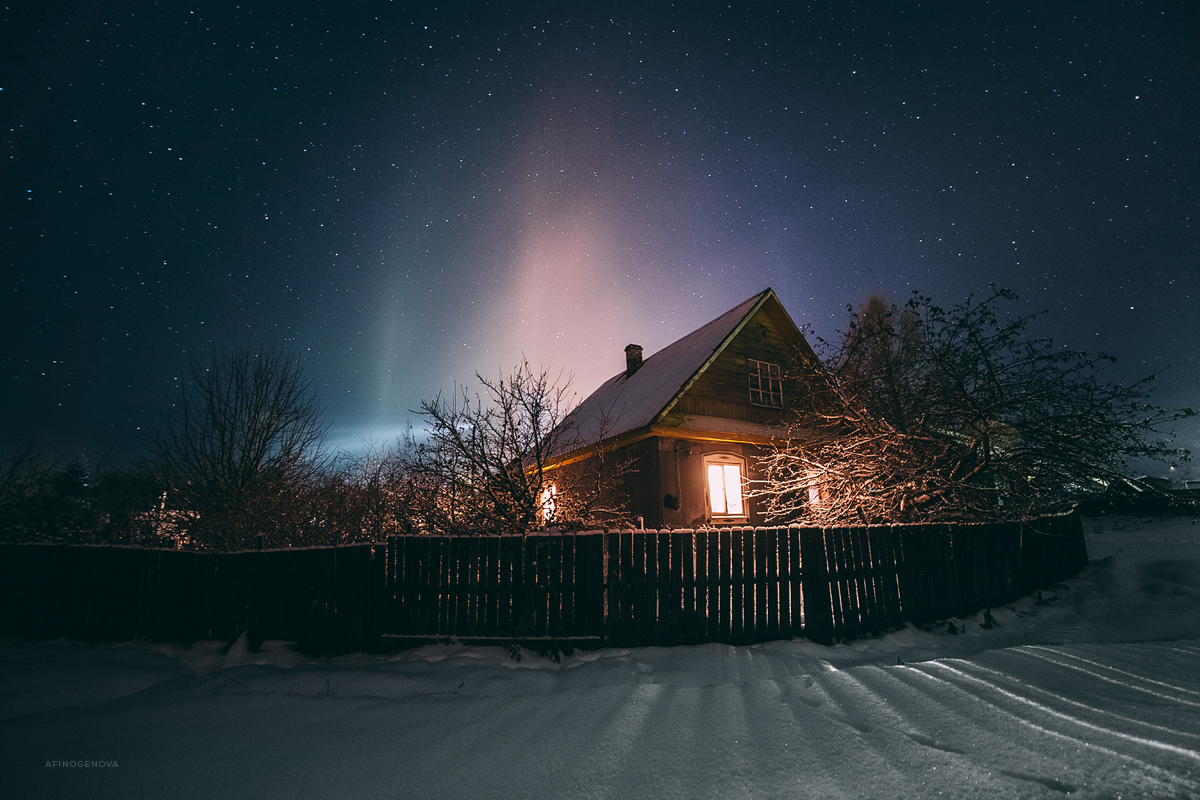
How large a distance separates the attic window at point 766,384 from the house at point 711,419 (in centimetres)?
A: 3

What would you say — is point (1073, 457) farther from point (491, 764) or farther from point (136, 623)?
point (136, 623)

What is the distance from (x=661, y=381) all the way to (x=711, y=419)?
6.93 ft

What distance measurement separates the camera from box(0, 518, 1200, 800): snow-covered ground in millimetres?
2625

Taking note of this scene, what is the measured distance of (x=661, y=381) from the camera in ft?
47.8

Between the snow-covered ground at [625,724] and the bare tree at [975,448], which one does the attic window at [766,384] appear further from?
the snow-covered ground at [625,724]

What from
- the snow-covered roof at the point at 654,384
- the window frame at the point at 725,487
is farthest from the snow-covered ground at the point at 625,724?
the window frame at the point at 725,487

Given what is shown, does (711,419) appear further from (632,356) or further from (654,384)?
(632,356)

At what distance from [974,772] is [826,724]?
0.83 meters

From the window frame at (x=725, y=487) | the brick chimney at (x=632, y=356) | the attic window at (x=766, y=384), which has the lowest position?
the window frame at (x=725, y=487)

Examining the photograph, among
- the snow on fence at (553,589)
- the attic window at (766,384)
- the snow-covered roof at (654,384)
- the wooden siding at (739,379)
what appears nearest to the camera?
the snow on fence at (553,589)

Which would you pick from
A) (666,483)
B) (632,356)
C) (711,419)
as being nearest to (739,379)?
(711,419)

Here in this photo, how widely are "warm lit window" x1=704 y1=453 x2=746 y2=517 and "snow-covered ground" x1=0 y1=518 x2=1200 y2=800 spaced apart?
7293mm

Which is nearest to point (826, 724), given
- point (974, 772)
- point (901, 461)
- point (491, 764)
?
point (974, 772)

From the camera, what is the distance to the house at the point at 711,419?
477 inches
